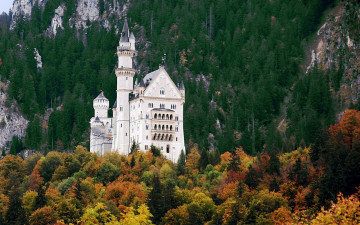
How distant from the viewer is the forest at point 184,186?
271 feet

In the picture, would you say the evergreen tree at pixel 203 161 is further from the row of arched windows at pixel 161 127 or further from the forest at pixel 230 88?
the forest at pixel 230 88

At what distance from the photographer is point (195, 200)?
9381 centimetres

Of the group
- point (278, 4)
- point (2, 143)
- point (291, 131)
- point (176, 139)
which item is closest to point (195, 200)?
point (176, 139)

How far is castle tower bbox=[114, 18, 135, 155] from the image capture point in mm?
121562

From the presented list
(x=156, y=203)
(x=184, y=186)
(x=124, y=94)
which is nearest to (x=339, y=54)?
(x=124, y=94)

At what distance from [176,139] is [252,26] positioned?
81.4m

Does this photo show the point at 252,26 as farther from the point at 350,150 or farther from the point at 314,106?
the point at 350,150

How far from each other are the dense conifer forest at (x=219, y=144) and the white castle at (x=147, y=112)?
354 centimetres

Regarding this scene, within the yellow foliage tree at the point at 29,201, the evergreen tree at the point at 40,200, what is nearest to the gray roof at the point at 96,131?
the yellow foliage tree at the point at 29,201

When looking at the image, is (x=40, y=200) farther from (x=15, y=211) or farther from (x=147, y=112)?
(x=147, y=112)

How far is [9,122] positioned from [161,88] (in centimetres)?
7567

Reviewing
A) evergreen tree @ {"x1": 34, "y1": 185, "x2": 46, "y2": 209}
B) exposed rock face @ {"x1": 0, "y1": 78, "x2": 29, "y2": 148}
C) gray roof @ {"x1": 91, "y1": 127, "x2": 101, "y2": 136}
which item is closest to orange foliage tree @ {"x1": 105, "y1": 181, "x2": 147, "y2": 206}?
evergreen tree @ {"x1": 34, "y1": 185, "x2": 46, "y2": 209}

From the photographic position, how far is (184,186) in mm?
104500

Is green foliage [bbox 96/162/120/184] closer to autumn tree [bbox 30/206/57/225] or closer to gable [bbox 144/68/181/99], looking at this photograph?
gable [bbox 144/68/181/99]
